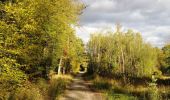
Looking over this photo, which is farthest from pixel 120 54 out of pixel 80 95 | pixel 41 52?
pixel 80 95

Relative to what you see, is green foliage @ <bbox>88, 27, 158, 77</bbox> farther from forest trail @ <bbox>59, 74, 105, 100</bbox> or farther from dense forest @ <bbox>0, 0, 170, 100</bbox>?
→ forest trail @ <bbox>59, 74, 105, 100</bbox>

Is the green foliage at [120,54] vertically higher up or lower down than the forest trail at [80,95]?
higher up

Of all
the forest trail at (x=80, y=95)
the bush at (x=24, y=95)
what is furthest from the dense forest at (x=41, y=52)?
the forest trail at (x=80, y=95)

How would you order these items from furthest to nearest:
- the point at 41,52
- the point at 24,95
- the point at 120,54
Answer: the point at 120,54 → the point at 41,52 → the point at 24,95

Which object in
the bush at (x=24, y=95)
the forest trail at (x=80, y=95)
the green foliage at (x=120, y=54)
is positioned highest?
the green foliage at (x=120, y=54)

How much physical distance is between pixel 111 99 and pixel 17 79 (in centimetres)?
895

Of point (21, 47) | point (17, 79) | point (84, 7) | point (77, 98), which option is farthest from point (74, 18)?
point (17, 79)

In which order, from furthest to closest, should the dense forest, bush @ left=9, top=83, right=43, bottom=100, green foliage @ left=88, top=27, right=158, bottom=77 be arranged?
1. green foliage @ left=88, top=27, right=158, bottom=77
2. bush @ left=9, top=83, right=43, bottom=100
3. the dense forest

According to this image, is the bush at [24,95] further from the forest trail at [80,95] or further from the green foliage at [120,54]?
the green foliage at [120,54]

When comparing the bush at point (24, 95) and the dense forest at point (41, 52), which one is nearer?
the dense forest at point (41, 52)

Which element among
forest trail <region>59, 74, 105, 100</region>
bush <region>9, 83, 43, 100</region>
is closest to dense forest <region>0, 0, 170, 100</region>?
bush <region>9, 83, 43, 100</region>

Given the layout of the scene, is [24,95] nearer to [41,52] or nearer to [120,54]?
[41,52]

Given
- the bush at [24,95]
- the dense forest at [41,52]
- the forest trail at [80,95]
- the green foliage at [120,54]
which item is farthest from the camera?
the green foliage at [120,54]

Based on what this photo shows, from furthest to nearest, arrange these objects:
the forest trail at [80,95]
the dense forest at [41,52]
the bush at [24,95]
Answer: the forest trail at [80,95], the bush at [24,95], the dense forest at [41,52]
